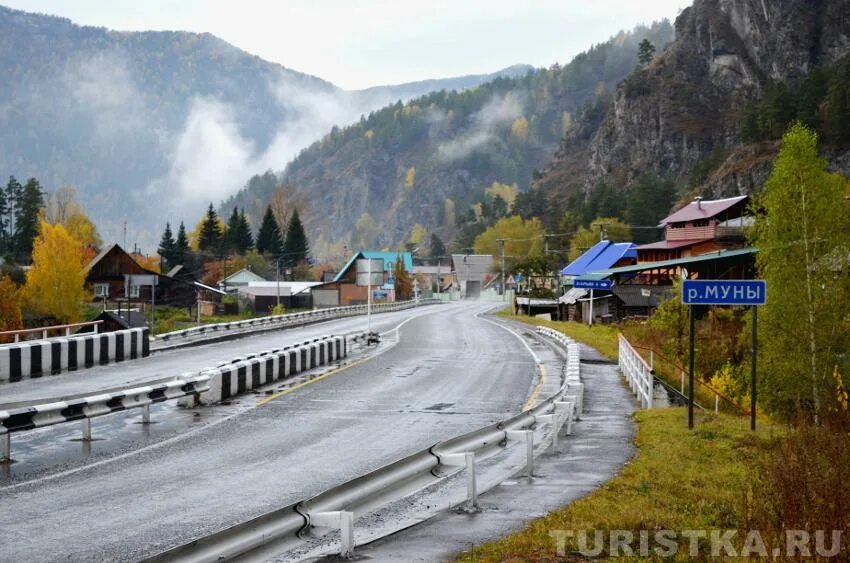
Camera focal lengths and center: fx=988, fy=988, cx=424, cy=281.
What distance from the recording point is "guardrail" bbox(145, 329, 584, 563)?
7.06m

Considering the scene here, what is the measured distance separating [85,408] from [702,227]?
72236 mm

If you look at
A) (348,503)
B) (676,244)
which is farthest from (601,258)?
(348,503)

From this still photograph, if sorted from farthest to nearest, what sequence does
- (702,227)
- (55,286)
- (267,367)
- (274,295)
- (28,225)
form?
(28,225)
(274,295)
(55,286)
(702,227)
(267,367)

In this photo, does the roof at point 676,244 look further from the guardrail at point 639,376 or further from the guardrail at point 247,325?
the guardrail at point 639,376

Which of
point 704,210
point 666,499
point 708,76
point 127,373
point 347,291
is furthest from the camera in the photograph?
point 708,76

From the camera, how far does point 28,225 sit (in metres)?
130

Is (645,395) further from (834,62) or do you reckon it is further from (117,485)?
(834,62)

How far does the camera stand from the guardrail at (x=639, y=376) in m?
22.1

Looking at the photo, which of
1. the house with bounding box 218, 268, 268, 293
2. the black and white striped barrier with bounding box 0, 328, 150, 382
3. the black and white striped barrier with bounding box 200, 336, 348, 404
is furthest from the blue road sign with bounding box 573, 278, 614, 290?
the house with bounding box 218, 268, 268, 293

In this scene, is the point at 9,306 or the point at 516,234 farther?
the point at 516,234

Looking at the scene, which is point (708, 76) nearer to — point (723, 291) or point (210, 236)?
point (210, 236)

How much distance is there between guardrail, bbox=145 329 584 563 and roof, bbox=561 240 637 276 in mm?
82489

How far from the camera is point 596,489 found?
11.9 metres

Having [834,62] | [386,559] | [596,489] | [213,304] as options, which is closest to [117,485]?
[386,559]
